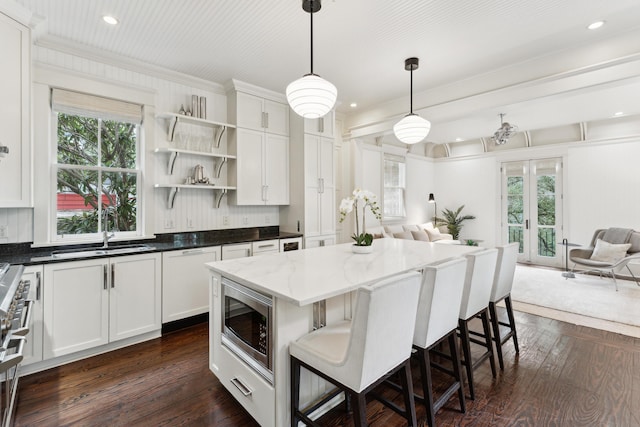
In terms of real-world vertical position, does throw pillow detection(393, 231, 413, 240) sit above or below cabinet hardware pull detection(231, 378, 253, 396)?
above

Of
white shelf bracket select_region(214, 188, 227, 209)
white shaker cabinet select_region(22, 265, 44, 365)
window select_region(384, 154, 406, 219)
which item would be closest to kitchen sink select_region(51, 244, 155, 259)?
white shaker cabinet select_region(22, 265, 44, 365)

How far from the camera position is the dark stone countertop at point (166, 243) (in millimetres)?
2566

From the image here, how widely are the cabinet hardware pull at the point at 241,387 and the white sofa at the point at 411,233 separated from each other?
3.96 metres

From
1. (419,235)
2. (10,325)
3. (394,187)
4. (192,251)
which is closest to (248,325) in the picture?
(10,325)

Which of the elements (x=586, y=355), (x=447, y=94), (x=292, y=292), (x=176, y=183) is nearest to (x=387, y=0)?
(x=447, y=94)

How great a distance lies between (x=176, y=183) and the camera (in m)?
3.74

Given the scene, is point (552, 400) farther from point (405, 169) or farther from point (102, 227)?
point (405, 169)

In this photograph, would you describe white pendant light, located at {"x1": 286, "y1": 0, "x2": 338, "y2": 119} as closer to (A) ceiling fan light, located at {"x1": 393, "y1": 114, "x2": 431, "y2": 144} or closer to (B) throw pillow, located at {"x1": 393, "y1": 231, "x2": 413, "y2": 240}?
(A) ceiling fan light, located at {"x1": 393, "y1": 114, "x2": 431, "y2": 144}

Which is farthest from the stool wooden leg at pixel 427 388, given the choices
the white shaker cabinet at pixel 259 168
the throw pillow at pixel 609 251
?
the throw pillow at pixel 609 251

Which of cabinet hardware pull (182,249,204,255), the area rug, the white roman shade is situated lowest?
the area rug

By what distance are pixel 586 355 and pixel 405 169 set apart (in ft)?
16.5

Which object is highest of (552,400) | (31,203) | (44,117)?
(44,117)

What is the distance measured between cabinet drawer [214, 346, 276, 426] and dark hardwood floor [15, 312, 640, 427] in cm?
16

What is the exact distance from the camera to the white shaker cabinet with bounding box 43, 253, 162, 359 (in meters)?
2.50
